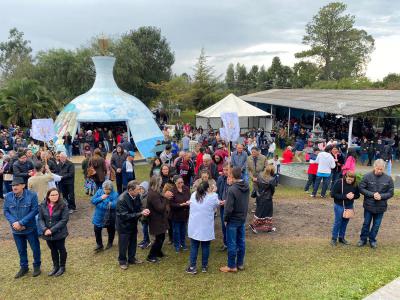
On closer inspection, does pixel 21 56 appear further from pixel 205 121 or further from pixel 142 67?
pixel 205 121

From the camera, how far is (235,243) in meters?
5.33

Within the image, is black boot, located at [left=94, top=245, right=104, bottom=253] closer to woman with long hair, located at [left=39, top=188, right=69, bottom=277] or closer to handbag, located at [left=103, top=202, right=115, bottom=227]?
handbag, located at [left=103, top=202, right=115, bottom=227]

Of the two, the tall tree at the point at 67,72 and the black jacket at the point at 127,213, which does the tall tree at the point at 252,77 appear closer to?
the tall tree at the point at 67,72

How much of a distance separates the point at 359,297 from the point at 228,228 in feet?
6.59

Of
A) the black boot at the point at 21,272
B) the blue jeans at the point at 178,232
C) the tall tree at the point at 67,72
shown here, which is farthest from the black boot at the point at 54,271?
→ the tall tree at the point at 67,72

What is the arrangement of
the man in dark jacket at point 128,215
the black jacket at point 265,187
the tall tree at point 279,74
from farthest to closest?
1. the tall tree at point 279,74
2. the black jacket at point 265,187
3. the man in dark jacket at point 128,215

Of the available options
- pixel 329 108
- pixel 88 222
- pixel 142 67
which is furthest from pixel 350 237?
pixel 142 67

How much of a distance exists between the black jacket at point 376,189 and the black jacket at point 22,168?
728 cm

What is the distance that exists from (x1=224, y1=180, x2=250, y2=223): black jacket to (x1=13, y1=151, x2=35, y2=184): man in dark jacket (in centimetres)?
530

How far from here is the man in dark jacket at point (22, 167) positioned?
26.6 feet

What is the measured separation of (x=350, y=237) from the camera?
22.7 feet

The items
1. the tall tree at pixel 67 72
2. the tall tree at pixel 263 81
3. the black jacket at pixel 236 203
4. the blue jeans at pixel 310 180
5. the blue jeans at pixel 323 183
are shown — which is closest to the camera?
the black jacket at pixel 236 203

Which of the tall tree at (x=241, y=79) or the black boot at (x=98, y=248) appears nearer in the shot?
the black boot at (x=98, y=248)

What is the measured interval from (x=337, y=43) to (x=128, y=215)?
48.9 metres
